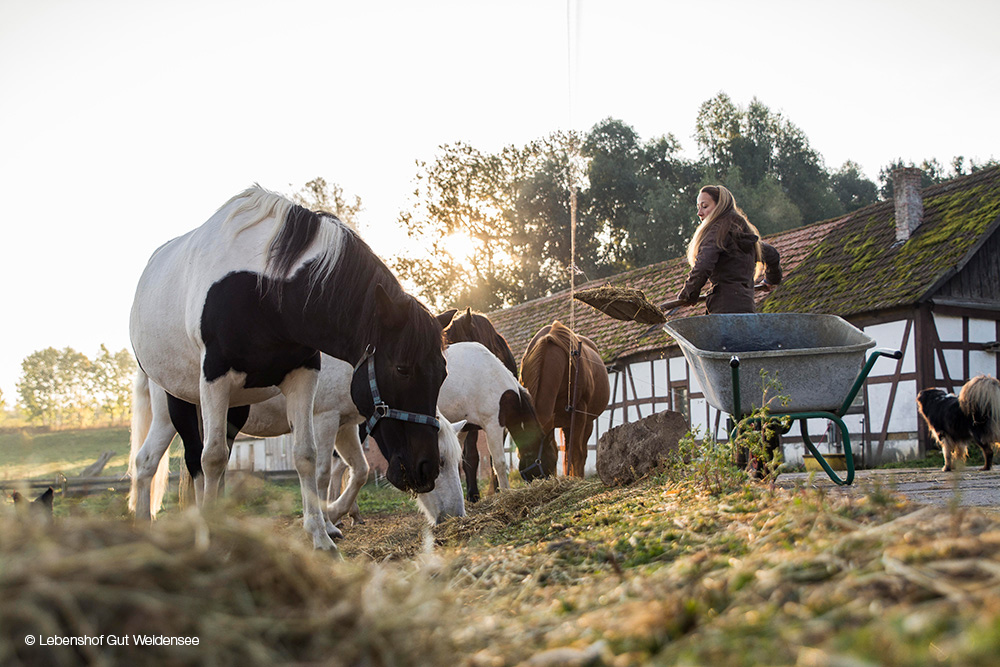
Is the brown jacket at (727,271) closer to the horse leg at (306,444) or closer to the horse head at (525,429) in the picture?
the horse leg at (306,444)

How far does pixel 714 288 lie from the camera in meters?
6.07

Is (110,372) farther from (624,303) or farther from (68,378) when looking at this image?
(624,303)

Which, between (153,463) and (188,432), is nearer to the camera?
(188,432)

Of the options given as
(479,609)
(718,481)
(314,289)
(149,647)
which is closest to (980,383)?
(718,481)

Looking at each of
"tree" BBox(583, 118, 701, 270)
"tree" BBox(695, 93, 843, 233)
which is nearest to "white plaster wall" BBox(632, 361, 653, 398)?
"tree" BBox(583, 118, 701, 270)

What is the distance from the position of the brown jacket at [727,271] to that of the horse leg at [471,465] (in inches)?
161

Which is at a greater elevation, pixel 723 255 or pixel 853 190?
pixel 853 190

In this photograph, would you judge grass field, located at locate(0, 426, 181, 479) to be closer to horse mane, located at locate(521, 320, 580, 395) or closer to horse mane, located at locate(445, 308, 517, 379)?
horse mane, located at locate(445, 308, 517, 379)

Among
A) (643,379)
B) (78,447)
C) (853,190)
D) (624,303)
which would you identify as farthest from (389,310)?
(853,190)

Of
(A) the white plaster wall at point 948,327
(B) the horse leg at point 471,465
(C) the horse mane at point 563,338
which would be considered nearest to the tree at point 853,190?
(A) the white plaster wall at point 948,327

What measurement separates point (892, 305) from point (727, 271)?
1062 cm

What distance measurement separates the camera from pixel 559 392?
9891 millimetres

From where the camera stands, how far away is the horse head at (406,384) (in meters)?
4.05

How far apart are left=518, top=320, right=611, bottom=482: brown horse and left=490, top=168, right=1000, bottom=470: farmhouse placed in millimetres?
5295
